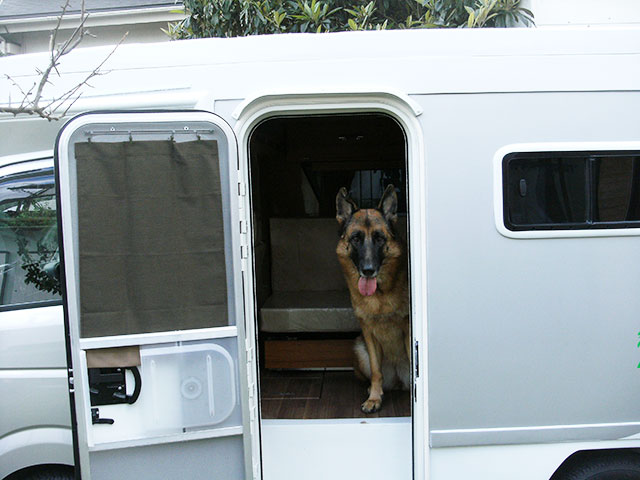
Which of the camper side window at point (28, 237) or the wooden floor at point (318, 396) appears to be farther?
the wooden floor at point (318, 396)

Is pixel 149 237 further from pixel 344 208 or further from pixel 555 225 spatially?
pixel 555 225

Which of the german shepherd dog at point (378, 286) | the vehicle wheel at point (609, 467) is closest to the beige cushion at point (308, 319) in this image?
the german shepherd dog at point (378, 286)

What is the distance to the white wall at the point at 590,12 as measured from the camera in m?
4.11

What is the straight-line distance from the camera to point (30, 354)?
2764 millimetres

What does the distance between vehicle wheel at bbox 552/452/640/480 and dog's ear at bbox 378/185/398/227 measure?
6.49 feet

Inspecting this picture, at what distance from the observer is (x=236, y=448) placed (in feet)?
8.51

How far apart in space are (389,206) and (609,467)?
7.02 feet

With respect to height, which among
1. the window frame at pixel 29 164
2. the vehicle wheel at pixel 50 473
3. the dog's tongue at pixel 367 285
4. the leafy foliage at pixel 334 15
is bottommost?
the vehicle wheel at pixel 50 473

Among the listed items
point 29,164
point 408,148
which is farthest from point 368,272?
point 29,164

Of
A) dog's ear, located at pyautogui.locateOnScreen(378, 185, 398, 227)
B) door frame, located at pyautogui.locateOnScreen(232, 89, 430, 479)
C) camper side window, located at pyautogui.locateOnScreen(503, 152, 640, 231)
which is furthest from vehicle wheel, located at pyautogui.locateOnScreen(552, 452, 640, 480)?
dog's ear, located at pyautogui.locateOnScreen(378, 185, 398, 227)

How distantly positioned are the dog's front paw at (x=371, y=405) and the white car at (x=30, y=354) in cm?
191

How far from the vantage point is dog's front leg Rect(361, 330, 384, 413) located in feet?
12.1

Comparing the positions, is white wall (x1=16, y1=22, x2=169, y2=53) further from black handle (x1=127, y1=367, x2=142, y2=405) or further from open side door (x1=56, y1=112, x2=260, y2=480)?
black handle (x1=127, y1=367, x2=142, y2=405)

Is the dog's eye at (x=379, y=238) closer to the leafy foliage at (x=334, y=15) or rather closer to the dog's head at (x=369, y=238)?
the dog's head at (x=369, y=238)
